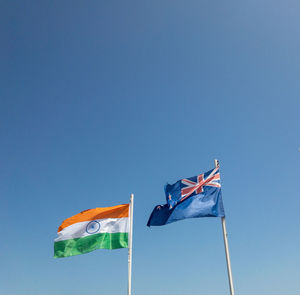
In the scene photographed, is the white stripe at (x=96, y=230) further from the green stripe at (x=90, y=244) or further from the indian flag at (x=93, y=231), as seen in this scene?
the green stripe at (x=90, y=244)

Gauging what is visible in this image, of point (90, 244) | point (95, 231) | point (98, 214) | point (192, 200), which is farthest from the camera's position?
point (98, 214)

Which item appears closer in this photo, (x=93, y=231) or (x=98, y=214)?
(x=93, y=231)

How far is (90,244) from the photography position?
2095cm

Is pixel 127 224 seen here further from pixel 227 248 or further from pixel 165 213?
pixel 227 248

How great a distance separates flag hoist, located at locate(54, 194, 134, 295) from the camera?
20.9 meters

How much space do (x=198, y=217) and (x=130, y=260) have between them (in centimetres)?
521

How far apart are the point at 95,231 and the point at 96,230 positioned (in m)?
0.09

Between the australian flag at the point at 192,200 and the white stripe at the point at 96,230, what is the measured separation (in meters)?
2.01

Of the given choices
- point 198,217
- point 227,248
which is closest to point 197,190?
point 198,217

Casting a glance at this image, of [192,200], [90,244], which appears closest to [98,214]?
[90,244]

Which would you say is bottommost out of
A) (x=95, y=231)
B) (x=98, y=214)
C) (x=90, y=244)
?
(x=90, y=244)

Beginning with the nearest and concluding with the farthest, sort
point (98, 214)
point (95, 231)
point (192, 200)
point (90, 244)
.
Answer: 1. point (192, 200)
2. point (90, 244)
3. point (95, 231)
4. point (98, 214)

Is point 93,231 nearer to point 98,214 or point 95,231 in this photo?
point 95,231

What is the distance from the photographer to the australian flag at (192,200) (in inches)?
757
